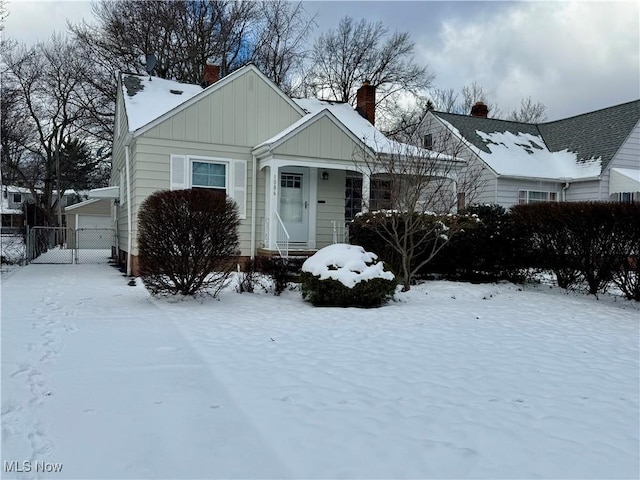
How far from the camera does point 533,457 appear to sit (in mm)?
3090

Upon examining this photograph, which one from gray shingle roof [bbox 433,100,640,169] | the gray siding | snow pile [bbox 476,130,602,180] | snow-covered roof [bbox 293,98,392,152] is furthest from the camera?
gray shingle roof [bbox 433,100,640,169]

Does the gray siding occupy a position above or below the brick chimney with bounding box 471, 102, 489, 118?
below

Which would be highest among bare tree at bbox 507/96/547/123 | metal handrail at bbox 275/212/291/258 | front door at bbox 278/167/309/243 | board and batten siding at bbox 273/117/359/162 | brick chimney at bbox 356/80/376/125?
bare tree at bbox 507/96/547/123

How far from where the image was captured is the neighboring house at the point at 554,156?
17203mm

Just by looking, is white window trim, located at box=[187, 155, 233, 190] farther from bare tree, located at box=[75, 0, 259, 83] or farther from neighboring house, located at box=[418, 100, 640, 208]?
bare tree, located at box=[75, 0, 259, 83]

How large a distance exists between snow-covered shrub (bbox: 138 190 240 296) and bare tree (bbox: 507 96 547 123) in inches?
1436

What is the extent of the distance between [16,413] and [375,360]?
3.18 m

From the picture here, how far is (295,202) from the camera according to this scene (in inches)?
547

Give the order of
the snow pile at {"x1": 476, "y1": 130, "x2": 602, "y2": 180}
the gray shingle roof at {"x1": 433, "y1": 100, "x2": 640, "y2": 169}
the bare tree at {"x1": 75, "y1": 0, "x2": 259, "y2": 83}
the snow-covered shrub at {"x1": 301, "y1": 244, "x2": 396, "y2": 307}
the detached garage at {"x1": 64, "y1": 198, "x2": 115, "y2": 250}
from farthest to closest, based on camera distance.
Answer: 1. the detached garage at {"x1": 64, "y1": 198, "x2": 115, "y2": 250}
2. the bare tree at {"x1": 75, "y1": 0, "x2": 259, "y2": 83}
3. the gray shingle roof at {"x1": 433, "y1": 100, "x2": 640, "y2": 169}
4. the snow pile at {"x1": 476, "y1": 130, "x2": 602, "y2": 180}
5. the snow-covered shrub at {"x1": 301, "y1": 244, "x2": 396, "y2": 307}

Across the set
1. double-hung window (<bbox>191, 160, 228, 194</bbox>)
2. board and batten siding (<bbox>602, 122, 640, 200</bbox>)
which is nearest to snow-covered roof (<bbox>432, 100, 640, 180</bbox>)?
board and batten siding (<bbox>602, 122, 640, 200</bbox>)

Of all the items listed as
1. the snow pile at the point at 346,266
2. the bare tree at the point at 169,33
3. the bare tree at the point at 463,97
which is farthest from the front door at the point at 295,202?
the bare tree at the point at 463,97

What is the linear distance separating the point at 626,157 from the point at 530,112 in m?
23.4

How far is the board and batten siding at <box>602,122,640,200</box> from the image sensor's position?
1711cm

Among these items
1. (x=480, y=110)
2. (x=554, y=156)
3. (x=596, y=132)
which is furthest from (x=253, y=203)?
(x=480, y=110)
